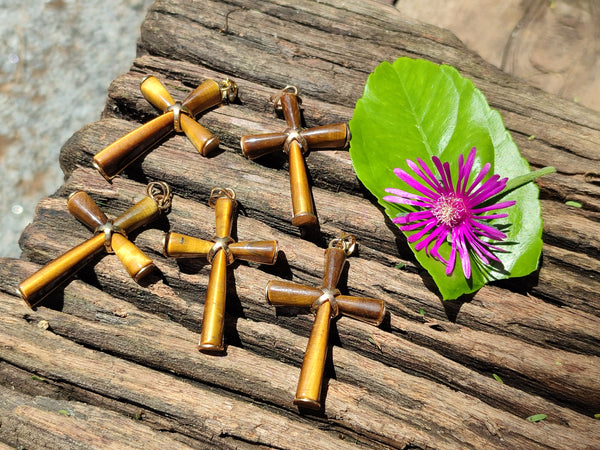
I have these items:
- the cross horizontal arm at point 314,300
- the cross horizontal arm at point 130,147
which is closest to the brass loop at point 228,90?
the cross horizontal arm at point 130,147

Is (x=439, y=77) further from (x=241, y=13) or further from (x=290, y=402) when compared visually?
(x=290, y=402)

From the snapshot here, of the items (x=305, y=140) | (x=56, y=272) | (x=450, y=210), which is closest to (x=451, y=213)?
(x=450, y=210)

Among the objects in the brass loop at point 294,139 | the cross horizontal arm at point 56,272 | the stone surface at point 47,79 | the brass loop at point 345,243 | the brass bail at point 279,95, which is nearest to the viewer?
the cross horizontal arm at point 56,272

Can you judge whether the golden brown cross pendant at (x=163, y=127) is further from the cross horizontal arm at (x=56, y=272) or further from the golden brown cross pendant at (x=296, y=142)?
the cross horizontal arm at (x=56, y=272)

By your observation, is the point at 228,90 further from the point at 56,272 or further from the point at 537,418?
the point at 537,418

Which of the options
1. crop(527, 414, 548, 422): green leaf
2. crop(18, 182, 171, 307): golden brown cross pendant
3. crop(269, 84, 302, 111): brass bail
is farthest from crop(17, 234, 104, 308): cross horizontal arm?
crop(527, 414, 548, 422): green leaf

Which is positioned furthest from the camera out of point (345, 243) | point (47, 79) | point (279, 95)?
point (47, 79)

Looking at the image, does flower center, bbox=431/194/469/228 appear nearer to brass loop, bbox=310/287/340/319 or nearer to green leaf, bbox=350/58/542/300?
green leaf, bbox=350/58/542/300
